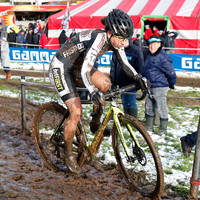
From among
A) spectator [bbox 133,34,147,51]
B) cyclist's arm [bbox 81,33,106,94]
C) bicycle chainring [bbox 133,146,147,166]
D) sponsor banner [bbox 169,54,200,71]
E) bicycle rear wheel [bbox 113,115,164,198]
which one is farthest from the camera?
spectator [bbox 133,34,147,51]

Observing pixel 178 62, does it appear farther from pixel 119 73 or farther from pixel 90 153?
pixel 90 153

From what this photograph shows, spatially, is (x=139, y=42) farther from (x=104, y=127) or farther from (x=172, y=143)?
(x=104, y=127)

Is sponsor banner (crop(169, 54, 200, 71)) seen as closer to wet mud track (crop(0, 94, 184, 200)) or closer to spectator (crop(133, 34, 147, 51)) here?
spectator (crop(133, 34, 147, 51))

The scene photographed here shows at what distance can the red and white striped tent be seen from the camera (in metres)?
17.7

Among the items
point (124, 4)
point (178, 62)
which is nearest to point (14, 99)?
point (178, 62)

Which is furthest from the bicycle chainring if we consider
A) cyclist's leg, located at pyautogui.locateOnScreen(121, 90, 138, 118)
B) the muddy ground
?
cyclist's leg, located at pyautogui.locateOnScreen(121, 90, 138, 118)

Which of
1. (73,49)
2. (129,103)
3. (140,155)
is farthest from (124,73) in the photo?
(140,155)

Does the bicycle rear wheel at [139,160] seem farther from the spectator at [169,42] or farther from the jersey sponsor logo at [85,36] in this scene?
the spectator at [169,42]

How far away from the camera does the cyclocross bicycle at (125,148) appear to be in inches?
129

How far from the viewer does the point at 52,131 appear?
180 inches

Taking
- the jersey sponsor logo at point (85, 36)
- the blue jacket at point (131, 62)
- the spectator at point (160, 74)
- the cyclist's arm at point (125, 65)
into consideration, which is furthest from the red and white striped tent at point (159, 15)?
the jersey sponsor logo at point (85, 36)

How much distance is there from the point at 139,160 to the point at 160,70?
3066 mm

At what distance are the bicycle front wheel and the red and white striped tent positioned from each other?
1427cm

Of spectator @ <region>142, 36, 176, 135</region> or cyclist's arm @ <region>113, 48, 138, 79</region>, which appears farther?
spectator @ <region>142, 36, 176, 135</region>
